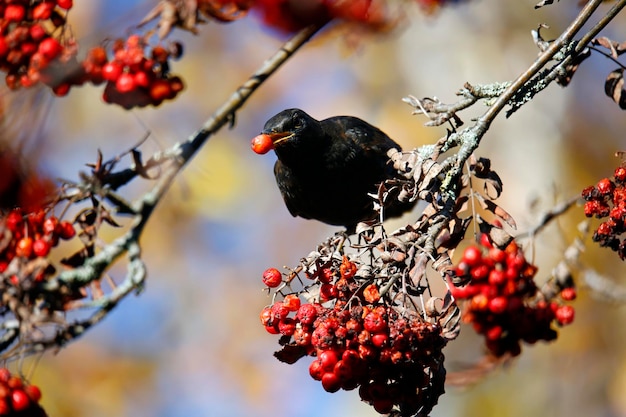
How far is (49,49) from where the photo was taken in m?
2.20

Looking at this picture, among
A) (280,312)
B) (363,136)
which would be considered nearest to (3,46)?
(280,312)

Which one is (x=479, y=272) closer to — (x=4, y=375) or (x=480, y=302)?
(x=480, y=302)

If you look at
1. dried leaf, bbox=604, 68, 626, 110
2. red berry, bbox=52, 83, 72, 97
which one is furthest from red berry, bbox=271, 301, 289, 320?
dried leaf, bbox=604, 68, 626, 110

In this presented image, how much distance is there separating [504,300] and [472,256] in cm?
18

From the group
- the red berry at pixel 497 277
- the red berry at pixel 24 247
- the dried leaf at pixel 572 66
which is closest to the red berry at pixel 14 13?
the red berry at pixel 24 247

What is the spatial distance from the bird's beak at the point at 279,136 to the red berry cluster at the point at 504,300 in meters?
1.68

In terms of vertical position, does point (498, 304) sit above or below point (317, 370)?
above

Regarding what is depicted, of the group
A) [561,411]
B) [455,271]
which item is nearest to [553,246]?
[455,271]

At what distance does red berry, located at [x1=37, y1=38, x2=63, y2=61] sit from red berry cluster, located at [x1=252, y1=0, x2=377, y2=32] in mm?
598

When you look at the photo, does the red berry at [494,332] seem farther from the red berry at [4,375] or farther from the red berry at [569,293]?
the red berry at [4,375]

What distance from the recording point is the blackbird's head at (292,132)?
3.98 meters

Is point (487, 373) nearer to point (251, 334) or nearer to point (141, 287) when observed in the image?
point (141, 287)

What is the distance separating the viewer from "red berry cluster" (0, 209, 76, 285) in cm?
216

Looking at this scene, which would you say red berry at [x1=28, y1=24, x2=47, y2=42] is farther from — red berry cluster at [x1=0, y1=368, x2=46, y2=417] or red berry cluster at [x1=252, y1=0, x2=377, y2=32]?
red berry cluster at [x1=0, y1=368, x2=46, y2=417]
